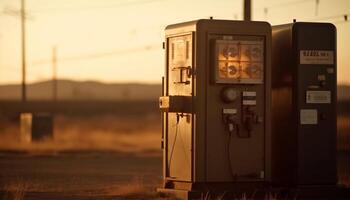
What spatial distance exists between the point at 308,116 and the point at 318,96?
0.42 meters

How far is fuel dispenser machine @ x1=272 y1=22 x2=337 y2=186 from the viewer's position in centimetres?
1708

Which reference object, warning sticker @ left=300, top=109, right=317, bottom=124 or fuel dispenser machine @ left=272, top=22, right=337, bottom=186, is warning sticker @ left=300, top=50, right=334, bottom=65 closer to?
fuel dispenser machine @ left=272, top=22, right=337, bottom=186

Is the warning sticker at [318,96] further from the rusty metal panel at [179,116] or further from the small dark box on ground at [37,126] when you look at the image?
the small dark box on ground at [37,126]

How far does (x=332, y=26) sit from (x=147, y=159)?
16.0 meters

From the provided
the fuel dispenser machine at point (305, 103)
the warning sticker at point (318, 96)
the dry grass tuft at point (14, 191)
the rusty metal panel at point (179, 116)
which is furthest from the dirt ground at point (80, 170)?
the warning sticker at point (318, 96)

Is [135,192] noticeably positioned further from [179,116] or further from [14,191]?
[14,191]

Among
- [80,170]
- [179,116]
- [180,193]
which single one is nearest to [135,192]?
[180,193]

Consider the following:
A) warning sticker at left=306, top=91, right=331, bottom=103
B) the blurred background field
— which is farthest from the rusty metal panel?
warning sticker at left=306, top=91, right=331, bottom=103

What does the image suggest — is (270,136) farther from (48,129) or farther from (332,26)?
(48,129)

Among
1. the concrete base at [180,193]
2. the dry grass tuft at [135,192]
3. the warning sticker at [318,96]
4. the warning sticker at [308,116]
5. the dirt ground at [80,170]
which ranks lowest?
the dirt ground at [80,170]

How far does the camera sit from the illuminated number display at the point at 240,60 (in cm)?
1627

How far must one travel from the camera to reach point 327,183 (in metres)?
17.5

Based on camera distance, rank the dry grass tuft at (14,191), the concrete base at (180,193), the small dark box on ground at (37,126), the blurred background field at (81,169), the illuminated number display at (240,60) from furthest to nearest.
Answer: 1. the small dark box on ground at (37,126)
2. the blurred background field at (81,169)
3. the dry grass tuft at (14,191)
4. the illuminated number display at (240,60)
5. the concrete base at (180,193)

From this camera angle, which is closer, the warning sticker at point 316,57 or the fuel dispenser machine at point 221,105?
the fuel dispenser machine at point 221,105
